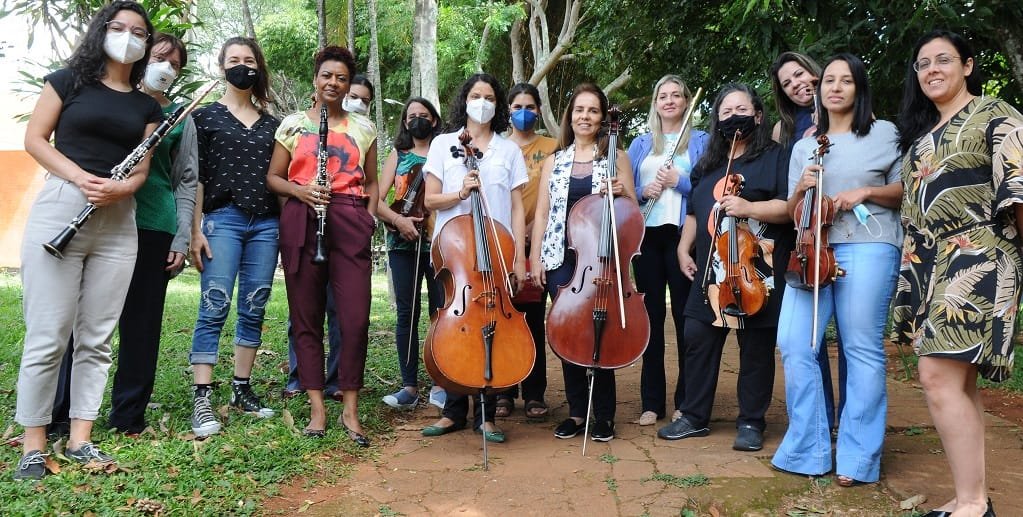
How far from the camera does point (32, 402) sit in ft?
11.2

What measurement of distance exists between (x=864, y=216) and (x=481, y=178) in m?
1.94

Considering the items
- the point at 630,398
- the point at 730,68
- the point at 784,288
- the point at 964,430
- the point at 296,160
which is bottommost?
the point at 630,398

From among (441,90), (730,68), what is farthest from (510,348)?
(441,90)

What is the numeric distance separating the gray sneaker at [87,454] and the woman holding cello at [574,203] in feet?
7.32

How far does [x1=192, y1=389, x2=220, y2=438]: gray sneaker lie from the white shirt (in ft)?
5.10

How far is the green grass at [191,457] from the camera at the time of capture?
10.3ft

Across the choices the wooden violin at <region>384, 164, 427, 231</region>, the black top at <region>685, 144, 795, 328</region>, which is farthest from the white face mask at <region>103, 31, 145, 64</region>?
the black top at <region>685, 144, 795, 328</region>

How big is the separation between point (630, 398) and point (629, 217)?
176cm

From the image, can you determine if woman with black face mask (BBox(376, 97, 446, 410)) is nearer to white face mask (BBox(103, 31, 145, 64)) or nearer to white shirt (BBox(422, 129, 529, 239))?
white shirt (BBox(422, 129, 529, 239))

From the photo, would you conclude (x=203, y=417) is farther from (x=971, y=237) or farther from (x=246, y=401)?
(x=971, y=237)

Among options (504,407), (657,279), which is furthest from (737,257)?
(504,407)

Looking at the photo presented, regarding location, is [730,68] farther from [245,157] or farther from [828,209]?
[245,157]

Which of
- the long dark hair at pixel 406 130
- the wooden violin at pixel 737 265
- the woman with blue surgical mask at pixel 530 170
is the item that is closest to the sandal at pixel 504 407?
the woman with blue surgical mask at pixel 530 170

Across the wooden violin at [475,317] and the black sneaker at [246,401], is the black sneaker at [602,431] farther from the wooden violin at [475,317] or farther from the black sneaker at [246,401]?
the black sneaker at [246,401]
